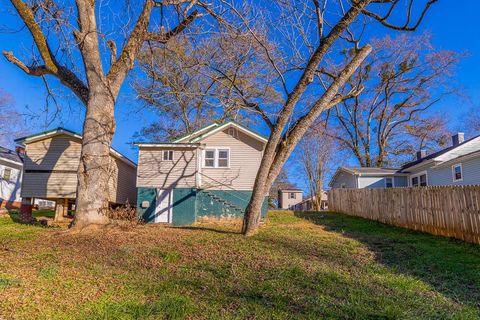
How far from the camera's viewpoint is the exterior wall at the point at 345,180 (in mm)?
23072

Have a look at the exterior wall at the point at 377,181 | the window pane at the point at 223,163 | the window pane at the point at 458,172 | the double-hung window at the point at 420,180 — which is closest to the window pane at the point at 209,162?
the window pane at the point at 223,163

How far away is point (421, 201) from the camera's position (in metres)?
10.3

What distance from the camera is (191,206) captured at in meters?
14.7

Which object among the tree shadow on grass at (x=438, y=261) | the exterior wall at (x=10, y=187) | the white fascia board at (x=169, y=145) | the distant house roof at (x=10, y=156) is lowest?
the tree shadow on grass at (x=438, y=261)

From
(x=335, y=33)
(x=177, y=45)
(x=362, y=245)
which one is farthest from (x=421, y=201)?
(x=177, y=45)

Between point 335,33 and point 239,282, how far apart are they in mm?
6344

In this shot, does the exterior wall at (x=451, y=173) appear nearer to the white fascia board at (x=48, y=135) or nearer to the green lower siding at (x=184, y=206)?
the green lower siding at (x=184, y=206)

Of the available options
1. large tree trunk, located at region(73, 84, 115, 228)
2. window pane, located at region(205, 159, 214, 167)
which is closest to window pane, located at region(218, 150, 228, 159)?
window pane, located at region(205, 159, 214, 167)

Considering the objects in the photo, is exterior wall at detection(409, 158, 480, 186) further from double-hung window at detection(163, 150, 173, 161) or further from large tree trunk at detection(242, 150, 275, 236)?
double-hung window at detection(163, 150, 173, 161)

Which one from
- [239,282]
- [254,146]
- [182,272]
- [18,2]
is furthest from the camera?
[254,146]

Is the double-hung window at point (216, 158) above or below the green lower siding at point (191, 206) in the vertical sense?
above

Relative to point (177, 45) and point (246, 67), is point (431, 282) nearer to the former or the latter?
point (246, 67)

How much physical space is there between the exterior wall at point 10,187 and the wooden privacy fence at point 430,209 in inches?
879

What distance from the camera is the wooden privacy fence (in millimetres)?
7797
